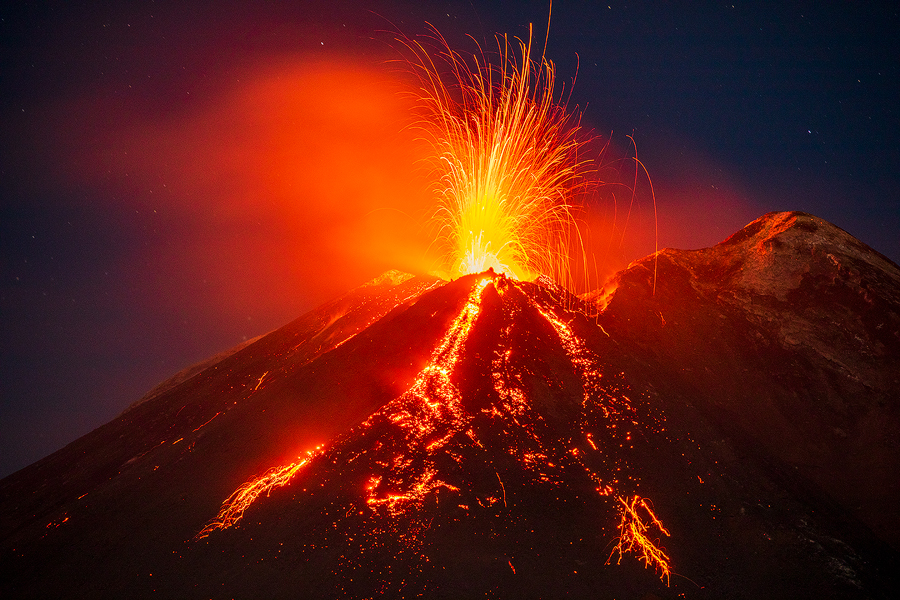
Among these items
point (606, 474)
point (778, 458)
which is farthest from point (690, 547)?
point (778, 458)

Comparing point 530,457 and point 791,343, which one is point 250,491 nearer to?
point 530,457

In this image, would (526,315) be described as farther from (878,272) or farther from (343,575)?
(878,272)

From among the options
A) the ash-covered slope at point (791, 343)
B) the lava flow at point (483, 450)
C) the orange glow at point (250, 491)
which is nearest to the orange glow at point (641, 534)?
the lava flow at point (483, 450)

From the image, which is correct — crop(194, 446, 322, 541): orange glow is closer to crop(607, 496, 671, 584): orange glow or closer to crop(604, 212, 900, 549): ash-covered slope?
crop(607, 496, 671, 584): orange glow

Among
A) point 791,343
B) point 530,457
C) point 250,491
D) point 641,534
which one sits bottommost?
point 791,343

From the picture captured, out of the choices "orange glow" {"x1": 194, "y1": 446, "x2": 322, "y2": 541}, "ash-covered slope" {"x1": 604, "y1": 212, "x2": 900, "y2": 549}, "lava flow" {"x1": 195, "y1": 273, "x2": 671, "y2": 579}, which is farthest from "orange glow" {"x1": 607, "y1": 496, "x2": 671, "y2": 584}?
"orange glow" {"x1": 194, "y1": 446, "x2": 322, "y2": 541}

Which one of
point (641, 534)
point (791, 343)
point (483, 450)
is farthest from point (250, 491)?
point (791, 343)
